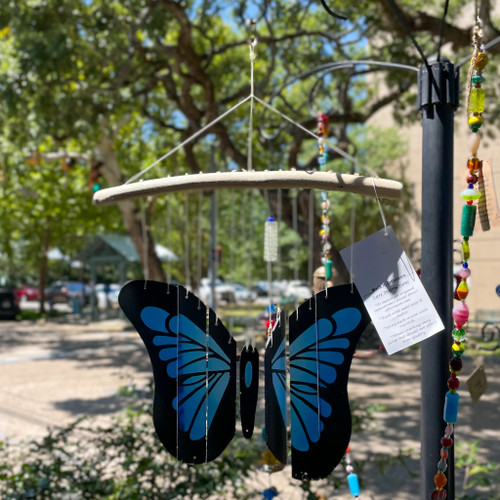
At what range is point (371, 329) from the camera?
327 centimetres

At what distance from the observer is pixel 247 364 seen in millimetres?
1243

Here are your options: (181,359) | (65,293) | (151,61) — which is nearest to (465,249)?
(181,359)

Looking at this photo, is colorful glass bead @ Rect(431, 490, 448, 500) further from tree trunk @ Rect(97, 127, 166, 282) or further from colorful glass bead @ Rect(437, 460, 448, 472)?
tree trunk @ Rect(97, 127, 166, 282)

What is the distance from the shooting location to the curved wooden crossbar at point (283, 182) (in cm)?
117

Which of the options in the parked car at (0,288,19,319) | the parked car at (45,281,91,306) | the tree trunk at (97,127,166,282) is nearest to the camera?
the tree trunk at (97,127,166,282)

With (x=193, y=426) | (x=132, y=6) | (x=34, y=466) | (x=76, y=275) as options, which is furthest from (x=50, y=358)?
(x=76, y=275)

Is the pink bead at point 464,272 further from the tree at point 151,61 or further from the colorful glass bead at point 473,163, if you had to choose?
the tree at point 151,61

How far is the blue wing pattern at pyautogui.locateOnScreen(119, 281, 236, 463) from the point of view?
1.27 meters

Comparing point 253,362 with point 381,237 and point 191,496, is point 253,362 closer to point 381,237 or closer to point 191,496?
point 381,237

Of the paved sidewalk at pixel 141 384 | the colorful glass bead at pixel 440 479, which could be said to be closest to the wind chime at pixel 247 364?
the colorful glass bead at pixel 440 479

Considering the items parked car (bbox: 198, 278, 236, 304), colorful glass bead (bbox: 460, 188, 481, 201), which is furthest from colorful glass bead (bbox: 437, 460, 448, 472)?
parked car (bbox: 198, 278, 236, 304)

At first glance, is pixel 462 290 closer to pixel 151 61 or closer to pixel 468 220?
pixel 468 220

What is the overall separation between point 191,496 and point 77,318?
62.4ft

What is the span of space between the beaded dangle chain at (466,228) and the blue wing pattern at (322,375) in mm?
223
